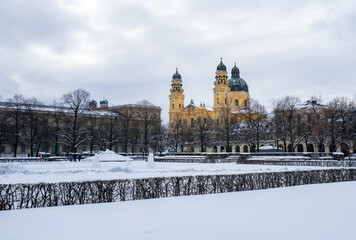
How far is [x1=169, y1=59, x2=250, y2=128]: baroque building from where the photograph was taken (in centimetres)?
11900

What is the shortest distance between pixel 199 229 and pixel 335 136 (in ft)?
175

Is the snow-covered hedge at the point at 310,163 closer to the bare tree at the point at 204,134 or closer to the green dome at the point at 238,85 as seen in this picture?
the bare tree at the point at 204,134

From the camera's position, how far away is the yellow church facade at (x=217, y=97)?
390 feet

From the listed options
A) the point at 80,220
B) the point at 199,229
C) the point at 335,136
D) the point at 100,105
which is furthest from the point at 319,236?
the point at 100,105

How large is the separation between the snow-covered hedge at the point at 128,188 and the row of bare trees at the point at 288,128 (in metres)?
39.3

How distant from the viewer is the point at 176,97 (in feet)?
430

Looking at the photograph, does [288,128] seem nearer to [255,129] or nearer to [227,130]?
[255,129]

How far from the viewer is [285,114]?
64750 millimetres

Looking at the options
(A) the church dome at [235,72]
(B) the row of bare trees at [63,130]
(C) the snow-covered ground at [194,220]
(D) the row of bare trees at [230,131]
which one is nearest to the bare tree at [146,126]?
(B) the row of bare trees at [63,130]

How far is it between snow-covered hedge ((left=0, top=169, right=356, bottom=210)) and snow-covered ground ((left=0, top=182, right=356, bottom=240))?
824 mm

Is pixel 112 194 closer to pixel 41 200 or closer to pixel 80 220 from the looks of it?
pixel 41 200

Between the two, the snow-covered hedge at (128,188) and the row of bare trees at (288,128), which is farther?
the row of bare trees at (288,128)

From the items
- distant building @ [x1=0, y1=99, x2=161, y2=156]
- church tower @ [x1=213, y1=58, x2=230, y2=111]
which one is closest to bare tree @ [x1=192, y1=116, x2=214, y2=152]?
distant building @ [x1=0, y1=99, x2=161, y2=156]

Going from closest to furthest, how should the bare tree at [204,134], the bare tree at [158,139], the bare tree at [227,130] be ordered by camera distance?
the bare tree at [227,130], the bare tree at [204,134], the bare tree at [158,139]
